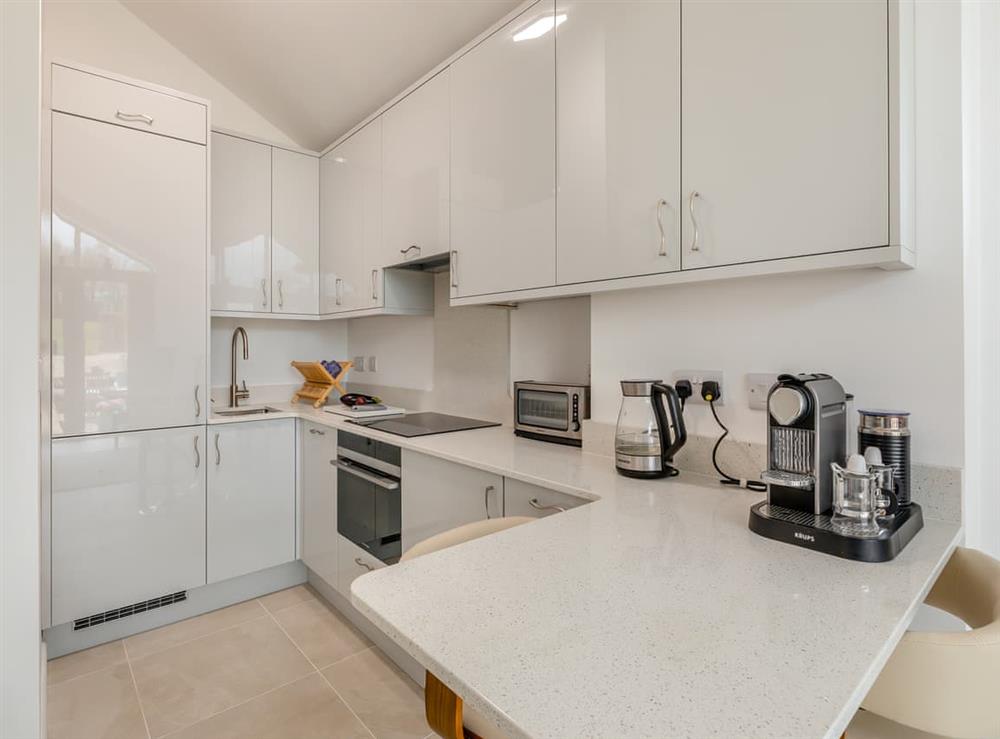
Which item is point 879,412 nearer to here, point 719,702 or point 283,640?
point 719,702

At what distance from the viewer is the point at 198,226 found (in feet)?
8.00

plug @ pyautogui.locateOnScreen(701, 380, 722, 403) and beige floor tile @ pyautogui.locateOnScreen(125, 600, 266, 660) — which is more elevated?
plug @ pyautogui.locateOnScreen(701, 380, 722, 403)

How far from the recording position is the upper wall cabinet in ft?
9.12

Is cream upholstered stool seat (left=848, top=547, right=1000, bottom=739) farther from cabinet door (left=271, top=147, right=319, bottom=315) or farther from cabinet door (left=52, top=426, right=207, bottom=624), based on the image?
cabinet door (left=271, top=147, right=319, bottom=315)

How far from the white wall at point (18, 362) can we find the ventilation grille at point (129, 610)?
61.5 inches

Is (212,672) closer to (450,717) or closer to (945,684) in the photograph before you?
(450,717)

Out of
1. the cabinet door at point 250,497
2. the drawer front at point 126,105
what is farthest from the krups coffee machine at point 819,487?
the drawer front at point 126,105

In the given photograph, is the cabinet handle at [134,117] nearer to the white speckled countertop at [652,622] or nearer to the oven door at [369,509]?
the oven door at [369,509]

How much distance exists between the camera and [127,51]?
2756mm

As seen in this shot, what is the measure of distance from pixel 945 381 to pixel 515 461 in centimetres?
111

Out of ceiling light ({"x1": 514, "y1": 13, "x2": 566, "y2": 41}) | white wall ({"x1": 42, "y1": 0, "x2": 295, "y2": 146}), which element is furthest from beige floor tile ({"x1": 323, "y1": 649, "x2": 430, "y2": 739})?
white wall ({"x1": 42, "y1": 0, "x2": 295, "y2": 146})

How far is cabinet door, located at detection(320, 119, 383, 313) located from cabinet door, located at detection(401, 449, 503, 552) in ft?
3.65

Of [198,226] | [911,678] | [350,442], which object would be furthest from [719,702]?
[198,226]

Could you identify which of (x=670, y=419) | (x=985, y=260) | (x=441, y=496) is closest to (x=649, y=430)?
(x=670, y=419)
